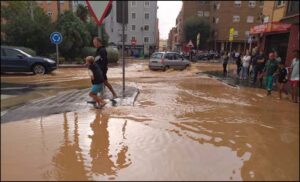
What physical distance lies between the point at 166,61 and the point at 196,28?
3496 cm

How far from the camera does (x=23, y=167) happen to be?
3.50m

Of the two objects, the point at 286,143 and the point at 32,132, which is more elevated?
the point at 32,132

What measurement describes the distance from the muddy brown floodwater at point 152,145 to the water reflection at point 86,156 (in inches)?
0.5

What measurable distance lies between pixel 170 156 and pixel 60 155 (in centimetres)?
161

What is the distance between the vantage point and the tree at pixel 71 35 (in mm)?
23094

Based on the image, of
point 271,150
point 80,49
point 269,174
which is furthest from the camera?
point 80,49

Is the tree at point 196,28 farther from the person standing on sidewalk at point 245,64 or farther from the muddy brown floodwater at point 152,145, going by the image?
the muddy brown floodwater at point 152,145

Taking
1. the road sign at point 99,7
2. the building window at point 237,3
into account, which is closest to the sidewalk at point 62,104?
the road sign at point 99,7

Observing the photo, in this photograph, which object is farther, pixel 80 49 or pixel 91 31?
pixel 91 31

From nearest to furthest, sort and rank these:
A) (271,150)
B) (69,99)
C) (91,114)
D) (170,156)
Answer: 1. (170,156)
2. (271,150)
3. (91,114)
4. (69,99)

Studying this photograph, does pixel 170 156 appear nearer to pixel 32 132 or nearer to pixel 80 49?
pixel 32 132

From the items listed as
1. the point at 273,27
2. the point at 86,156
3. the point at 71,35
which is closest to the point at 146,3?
the point at 71,35

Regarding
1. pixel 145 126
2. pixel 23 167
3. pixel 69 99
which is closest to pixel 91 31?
pixel 69 99

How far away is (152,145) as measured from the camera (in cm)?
469
